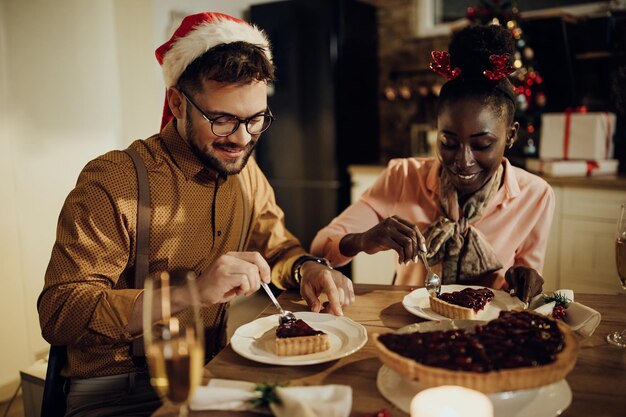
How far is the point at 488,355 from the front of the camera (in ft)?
3.09

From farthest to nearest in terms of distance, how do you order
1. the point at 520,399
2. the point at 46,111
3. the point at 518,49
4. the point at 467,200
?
the point at 518,49
the point at 46,111
the point at 467,200
the point at 520,399

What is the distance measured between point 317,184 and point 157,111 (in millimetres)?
1439

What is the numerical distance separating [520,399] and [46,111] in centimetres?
301

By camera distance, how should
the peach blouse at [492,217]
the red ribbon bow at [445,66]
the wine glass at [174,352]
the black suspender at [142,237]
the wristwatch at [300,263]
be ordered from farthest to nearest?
the peach blouse at [492,217], the red ribbon bow at [445,66], the wristwatch at [300,263], the black suspender at [142,237], the wine glass at [174,352]

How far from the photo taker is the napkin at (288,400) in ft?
2.99

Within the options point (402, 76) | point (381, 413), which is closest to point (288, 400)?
point (381, 413)

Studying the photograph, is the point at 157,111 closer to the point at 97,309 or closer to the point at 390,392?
the point at 97,309

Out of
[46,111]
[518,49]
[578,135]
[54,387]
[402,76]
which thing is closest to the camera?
[54,387]

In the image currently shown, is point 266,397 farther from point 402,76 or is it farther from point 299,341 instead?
point 402,76

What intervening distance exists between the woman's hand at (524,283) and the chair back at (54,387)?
1260 millimetres

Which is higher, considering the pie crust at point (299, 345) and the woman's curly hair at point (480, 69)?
the woman's curly hair at point (480, 69)

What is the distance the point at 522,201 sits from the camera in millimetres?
2006

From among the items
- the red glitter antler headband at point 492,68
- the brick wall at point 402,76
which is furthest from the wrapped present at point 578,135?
the red glitter antler headband at point 492,68

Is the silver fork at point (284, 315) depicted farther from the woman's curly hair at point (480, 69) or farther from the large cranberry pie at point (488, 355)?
the woman's curly hair at point (480, 69)
